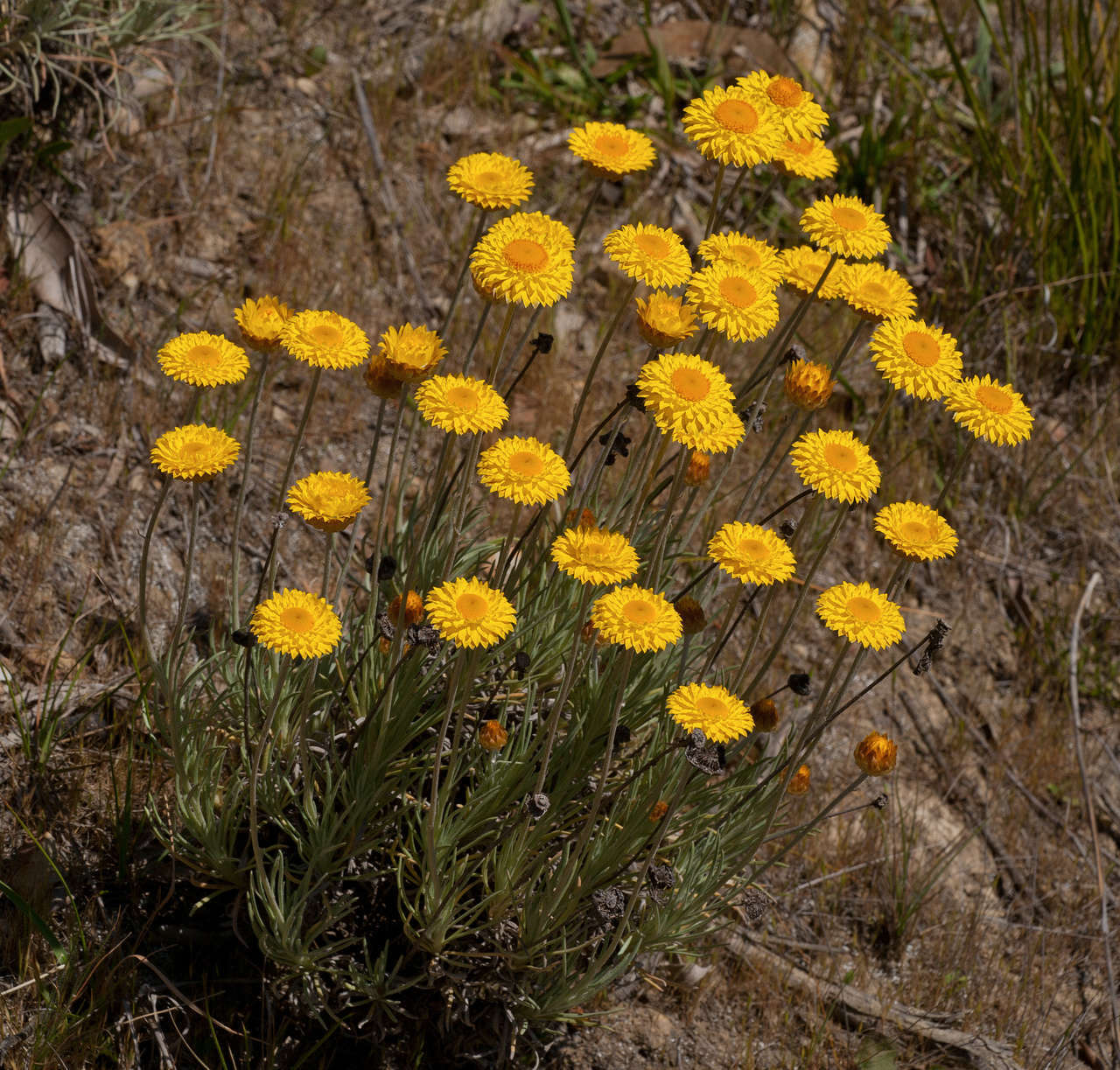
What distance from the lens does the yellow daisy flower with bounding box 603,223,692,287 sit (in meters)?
2.07

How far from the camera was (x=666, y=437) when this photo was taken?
6.99 ft

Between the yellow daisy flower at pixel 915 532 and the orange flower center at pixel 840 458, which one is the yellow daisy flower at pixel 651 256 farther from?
the yellow daisy flower at pixel 915 532

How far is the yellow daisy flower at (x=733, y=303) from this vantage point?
2045 millimetres

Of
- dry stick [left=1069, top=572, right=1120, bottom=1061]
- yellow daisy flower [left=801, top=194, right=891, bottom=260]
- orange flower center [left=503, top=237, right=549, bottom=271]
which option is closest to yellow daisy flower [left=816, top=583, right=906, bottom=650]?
yellow daisy flower [left=801, top=194, right=891, bottom=260]

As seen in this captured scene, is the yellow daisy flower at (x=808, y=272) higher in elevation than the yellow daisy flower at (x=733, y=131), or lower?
lower

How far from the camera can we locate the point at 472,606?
1812 millimetres

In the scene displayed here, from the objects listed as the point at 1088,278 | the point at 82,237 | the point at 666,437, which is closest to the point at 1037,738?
the point at 1088,278

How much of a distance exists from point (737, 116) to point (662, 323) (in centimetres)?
43

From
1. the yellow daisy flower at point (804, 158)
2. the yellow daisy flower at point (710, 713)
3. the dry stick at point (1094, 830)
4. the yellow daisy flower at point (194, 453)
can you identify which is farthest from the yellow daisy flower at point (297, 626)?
the dry stick at point (1094, 830)

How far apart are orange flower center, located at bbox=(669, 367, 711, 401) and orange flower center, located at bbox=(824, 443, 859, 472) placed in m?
0.27

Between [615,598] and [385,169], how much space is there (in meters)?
3.03

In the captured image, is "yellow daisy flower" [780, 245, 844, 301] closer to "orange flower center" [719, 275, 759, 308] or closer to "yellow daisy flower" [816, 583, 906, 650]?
"orange flower center" [719, 275, 759, 308]

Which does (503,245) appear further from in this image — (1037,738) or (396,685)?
(1037,738)

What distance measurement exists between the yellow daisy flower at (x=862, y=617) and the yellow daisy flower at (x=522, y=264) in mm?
702
